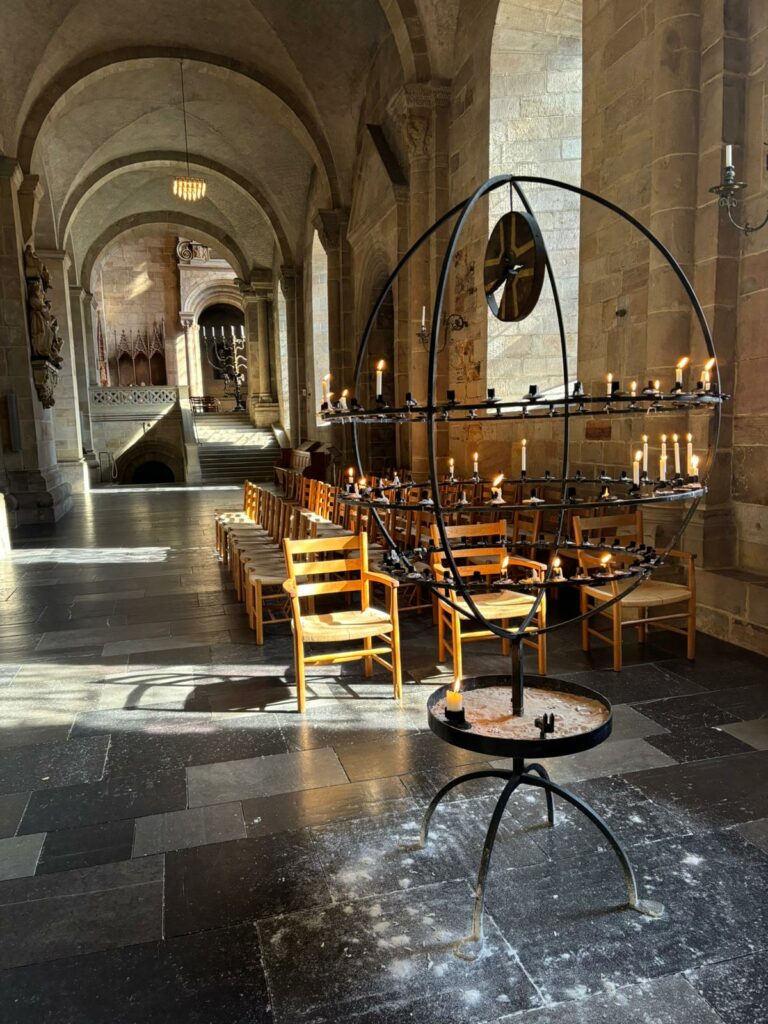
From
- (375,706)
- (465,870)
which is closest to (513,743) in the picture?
(465,870)

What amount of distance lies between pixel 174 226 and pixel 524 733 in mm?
23373

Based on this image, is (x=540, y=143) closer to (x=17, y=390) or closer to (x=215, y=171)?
(x=17, y=390)

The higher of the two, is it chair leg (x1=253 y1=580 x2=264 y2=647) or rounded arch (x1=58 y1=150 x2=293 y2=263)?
rounded arch (x1=58 y1=150 x2=293 y2=263)

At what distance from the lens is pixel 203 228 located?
2233 cm

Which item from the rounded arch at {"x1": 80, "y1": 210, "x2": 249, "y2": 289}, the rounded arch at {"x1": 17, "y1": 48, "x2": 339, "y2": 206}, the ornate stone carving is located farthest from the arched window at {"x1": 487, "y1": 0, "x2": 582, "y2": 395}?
the ornate stone carving

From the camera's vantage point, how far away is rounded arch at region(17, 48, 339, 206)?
11.7m

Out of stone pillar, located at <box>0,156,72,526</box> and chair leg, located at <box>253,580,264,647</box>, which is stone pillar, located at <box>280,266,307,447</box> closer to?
stone pillar, located at <box>0,156,72,526</box>

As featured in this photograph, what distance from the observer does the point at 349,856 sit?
2.47 m

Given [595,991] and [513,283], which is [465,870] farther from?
[513,283]

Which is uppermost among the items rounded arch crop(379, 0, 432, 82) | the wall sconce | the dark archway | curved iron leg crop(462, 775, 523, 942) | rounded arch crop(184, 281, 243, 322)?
rounded arch crop(184, 281, 243, 322)

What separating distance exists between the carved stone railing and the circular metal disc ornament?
21.6 metres

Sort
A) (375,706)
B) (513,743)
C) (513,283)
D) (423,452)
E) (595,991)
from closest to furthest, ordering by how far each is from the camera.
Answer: (595,991) → (513,743) → (513,283) → (375,706) → (423,452)

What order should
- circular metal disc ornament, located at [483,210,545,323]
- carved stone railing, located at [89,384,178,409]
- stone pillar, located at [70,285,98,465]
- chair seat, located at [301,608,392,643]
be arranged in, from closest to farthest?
circular metal disc ornament, located at [483,210,545,323], chair seat, located at [301,608,392,643], stone pillar, located at [70,285,98,465], carved stone railing, located at [89,384,178,409]

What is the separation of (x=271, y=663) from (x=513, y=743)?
2674 mm
